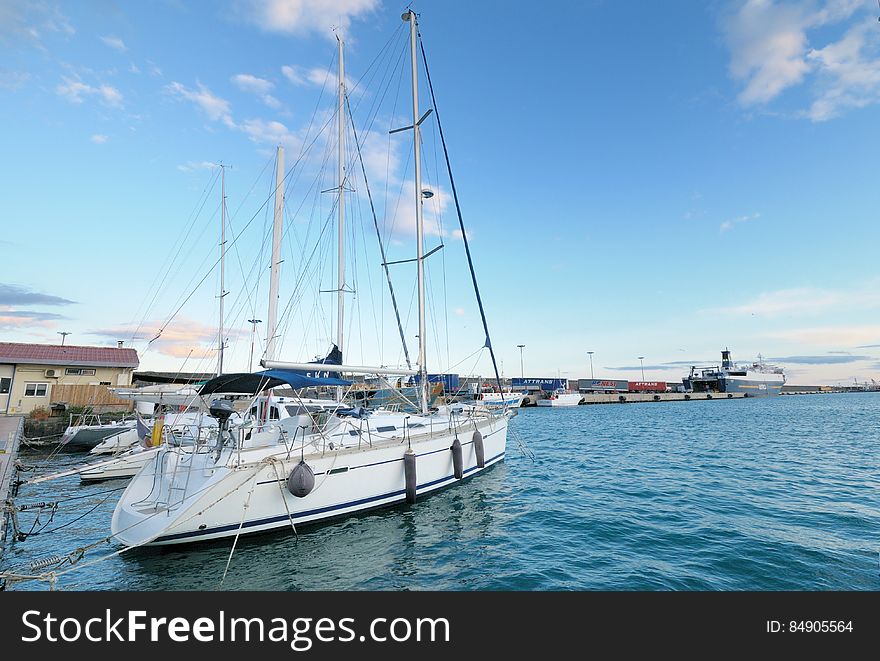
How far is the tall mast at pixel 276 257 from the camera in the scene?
1538 centimetres

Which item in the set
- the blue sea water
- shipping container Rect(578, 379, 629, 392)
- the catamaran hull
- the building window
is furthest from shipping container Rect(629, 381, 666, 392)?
the building window

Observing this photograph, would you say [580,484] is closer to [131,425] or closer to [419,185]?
[419,185]

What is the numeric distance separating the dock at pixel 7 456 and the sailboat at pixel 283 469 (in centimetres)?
260

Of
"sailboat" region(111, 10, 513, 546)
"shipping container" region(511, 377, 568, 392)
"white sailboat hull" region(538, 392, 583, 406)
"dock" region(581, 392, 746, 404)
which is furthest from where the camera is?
"shipping container" region(511, 377, 568, 392)

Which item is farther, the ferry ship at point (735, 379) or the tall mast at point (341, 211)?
the ferry ship at point (735, 379)

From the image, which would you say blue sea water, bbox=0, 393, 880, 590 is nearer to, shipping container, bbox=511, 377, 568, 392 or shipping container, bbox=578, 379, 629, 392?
shipping container, bbox=511, 377, 568, 392

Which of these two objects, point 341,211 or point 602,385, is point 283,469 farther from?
point 602,385

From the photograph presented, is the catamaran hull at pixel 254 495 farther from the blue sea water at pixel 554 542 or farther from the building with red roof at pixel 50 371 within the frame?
the building with red roof at pixel 50 371

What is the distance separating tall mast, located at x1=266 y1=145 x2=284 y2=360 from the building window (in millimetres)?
26233

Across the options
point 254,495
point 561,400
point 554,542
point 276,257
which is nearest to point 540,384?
point 561,400

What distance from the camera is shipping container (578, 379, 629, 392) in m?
114

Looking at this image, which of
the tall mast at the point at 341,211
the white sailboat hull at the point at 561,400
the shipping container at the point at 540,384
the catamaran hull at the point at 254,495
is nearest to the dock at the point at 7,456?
the catamaran hull at the point at 254,495

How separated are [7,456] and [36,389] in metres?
21.5
